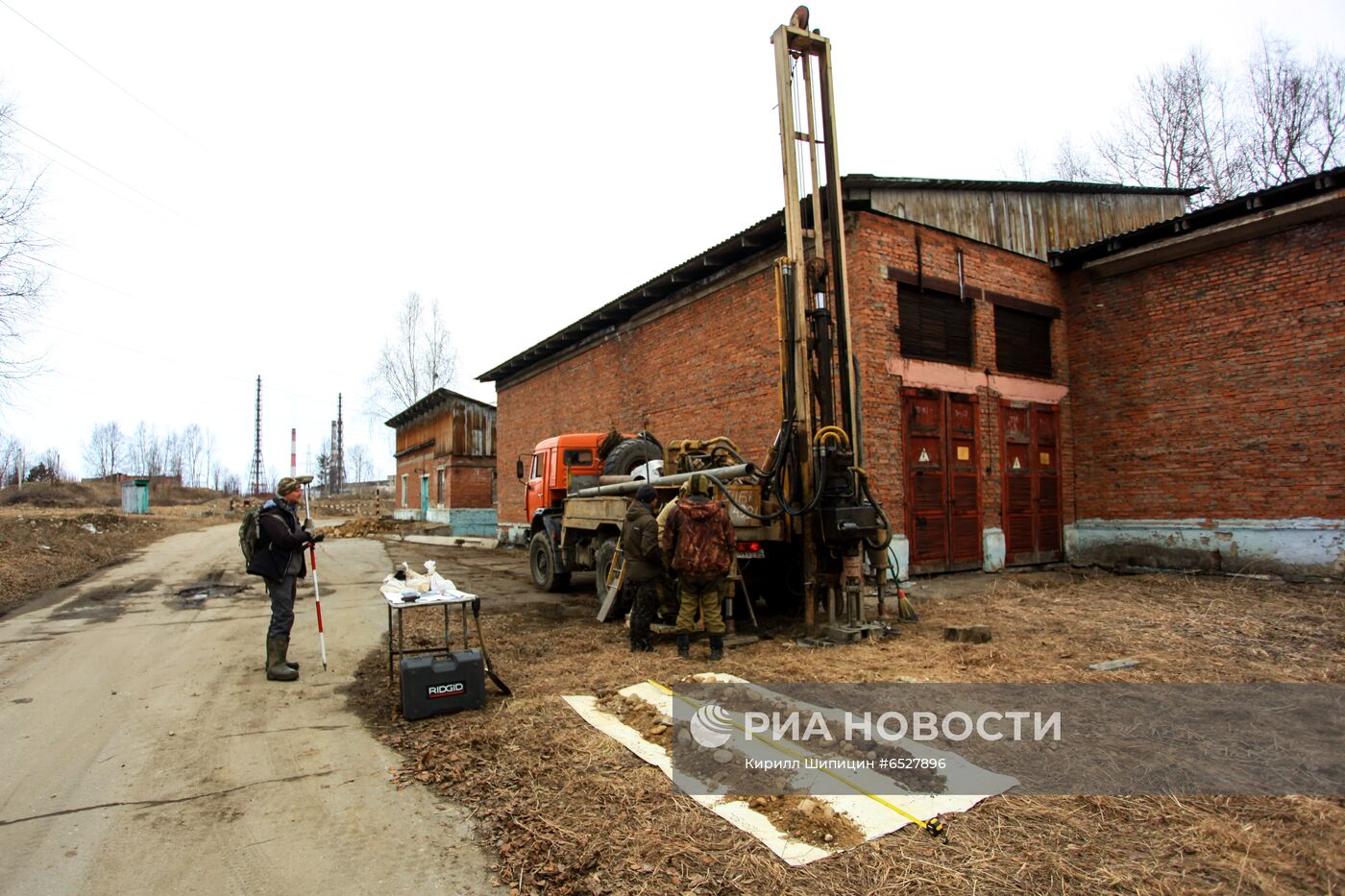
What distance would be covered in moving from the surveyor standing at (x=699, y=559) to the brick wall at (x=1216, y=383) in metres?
9.65

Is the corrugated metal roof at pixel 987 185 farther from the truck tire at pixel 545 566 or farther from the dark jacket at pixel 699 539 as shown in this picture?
the truck tire at pixel 545 566

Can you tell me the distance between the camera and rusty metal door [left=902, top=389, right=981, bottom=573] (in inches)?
440

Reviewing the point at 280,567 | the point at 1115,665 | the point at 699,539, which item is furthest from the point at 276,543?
the point at 1115,665

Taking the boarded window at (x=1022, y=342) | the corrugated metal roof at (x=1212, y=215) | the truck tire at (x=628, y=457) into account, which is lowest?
the truck tire at (x=628, y=457)

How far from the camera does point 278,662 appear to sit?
6.36 m

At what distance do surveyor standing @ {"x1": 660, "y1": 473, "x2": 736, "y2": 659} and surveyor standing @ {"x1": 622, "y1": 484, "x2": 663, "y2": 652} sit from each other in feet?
1.16

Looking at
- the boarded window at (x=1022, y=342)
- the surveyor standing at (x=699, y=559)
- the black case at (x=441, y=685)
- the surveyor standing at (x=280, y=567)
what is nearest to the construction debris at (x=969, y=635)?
the surveyor standing at (x=699, y=559)

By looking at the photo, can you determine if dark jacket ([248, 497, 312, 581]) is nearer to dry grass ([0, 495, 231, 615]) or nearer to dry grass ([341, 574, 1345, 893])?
dry grass ([341, 574, 1345, 893])

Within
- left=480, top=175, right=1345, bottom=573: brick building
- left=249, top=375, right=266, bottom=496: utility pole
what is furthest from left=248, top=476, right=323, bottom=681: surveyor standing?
left=249, top=375, right=266, bottom=496: utility pole

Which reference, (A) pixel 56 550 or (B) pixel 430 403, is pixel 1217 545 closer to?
(A) pixel 56 550

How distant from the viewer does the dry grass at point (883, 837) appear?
290 cm

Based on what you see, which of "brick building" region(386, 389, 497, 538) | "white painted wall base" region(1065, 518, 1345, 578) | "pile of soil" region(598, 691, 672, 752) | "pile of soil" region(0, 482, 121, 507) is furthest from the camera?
"pile of soil" region(0, 482, 121, 507)

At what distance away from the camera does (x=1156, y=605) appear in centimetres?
914

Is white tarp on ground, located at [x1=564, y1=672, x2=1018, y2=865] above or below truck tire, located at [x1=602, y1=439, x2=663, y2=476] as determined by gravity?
below
